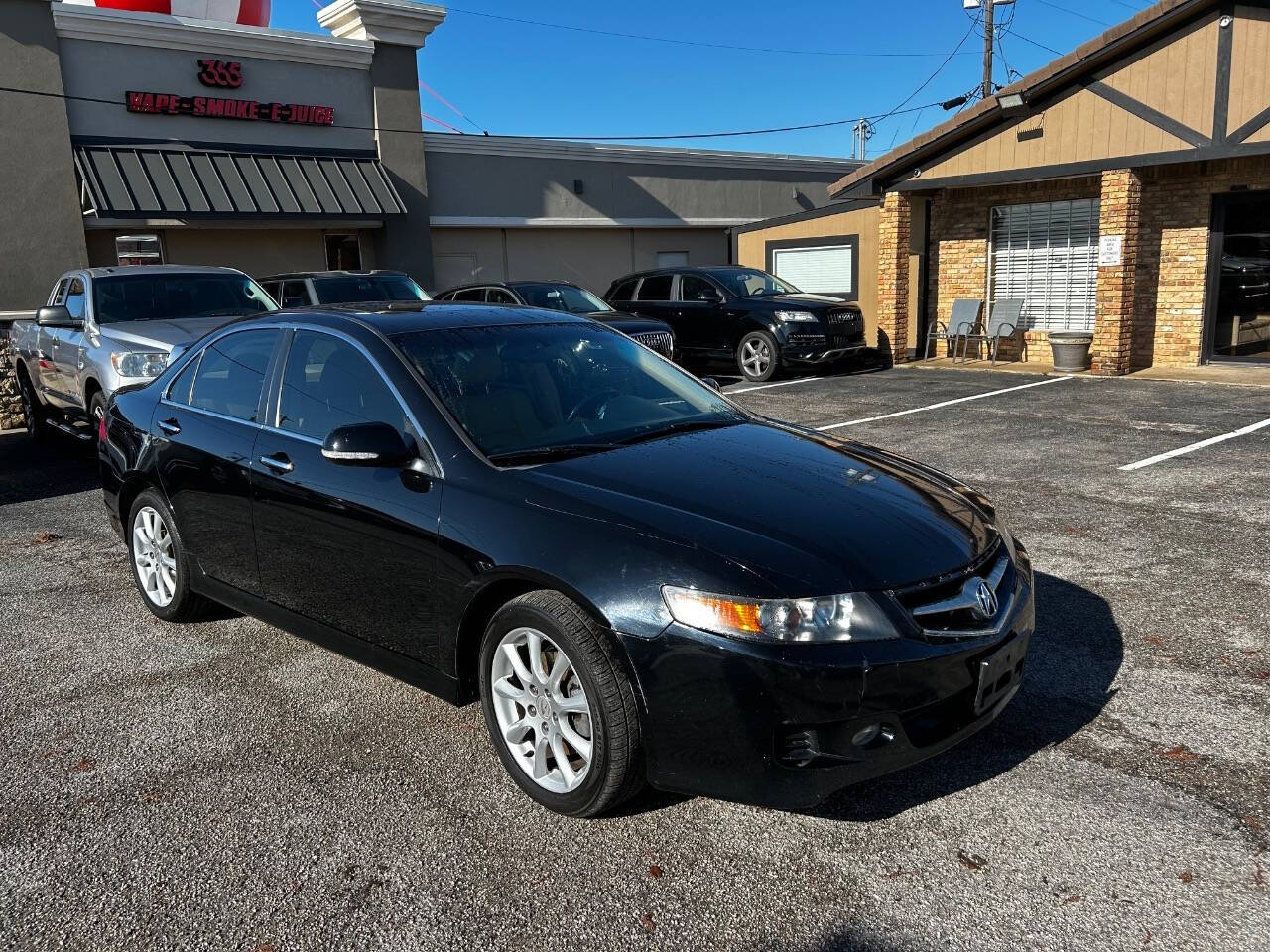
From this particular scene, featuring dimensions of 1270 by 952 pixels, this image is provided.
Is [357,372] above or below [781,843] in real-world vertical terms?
above

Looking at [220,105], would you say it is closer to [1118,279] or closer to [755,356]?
[755,356]

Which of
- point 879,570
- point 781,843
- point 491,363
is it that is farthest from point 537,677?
point 491,363

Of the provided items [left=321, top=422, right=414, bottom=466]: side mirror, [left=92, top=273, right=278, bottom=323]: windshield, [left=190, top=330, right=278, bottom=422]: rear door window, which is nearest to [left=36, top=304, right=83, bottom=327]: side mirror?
[left=92, top=273, right=278, bottom=323]: windshield

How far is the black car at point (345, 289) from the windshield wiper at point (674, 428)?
9384 millimetres

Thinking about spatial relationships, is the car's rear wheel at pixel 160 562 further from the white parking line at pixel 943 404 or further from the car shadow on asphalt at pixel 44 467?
the white parking line at pixel 943 404

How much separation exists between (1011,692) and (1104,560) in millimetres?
2897

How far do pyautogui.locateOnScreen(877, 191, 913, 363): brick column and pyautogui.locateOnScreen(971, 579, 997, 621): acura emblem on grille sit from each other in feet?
47.1

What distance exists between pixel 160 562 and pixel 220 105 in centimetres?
1711

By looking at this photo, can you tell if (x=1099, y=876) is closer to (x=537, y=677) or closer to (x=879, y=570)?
(x=879, y=570)

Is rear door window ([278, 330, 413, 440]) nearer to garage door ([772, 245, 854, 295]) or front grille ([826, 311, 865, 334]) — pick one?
front grille ([826, 311, 865, 334])

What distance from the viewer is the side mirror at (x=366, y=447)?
12.2 feet

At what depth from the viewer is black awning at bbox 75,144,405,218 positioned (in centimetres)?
1802

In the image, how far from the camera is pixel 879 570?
3.12 m

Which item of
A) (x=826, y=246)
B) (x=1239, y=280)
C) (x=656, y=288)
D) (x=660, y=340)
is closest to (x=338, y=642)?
(x=660, y=340)
